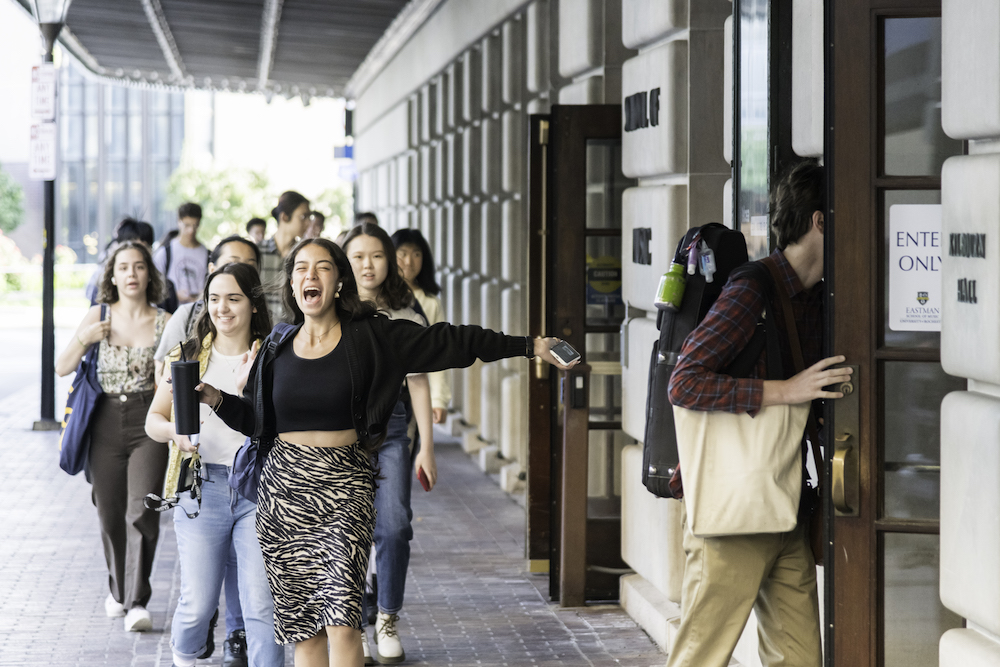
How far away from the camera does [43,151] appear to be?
13.5m

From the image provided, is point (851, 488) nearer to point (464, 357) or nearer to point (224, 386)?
point (464, 357)

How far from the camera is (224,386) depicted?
5.08 m

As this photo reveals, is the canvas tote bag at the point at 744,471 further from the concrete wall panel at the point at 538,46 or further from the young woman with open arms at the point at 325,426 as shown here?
the concrete wall panel at the point at 538,46

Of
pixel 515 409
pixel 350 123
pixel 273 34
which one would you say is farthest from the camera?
pixel 350 123

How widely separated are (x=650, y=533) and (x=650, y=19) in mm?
2329

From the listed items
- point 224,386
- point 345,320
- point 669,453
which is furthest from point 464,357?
point 224,386

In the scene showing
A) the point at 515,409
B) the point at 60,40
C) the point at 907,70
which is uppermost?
the point at 60,40

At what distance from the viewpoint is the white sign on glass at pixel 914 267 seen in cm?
385

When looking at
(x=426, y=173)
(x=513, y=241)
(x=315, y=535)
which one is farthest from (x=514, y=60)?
(x=315, y=535)

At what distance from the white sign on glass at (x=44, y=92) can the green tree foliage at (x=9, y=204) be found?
5875 cm

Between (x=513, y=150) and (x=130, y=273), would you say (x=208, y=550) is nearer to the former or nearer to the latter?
(x=130, y=273)

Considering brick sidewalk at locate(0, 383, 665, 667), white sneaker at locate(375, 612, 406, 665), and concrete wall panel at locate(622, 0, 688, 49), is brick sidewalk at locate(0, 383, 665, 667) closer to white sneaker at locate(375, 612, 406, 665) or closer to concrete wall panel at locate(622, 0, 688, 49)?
white sneaker at locate(375, 612, 406, 665)

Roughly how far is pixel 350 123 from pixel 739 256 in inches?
996

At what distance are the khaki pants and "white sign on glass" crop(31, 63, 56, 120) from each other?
36.3 ft
